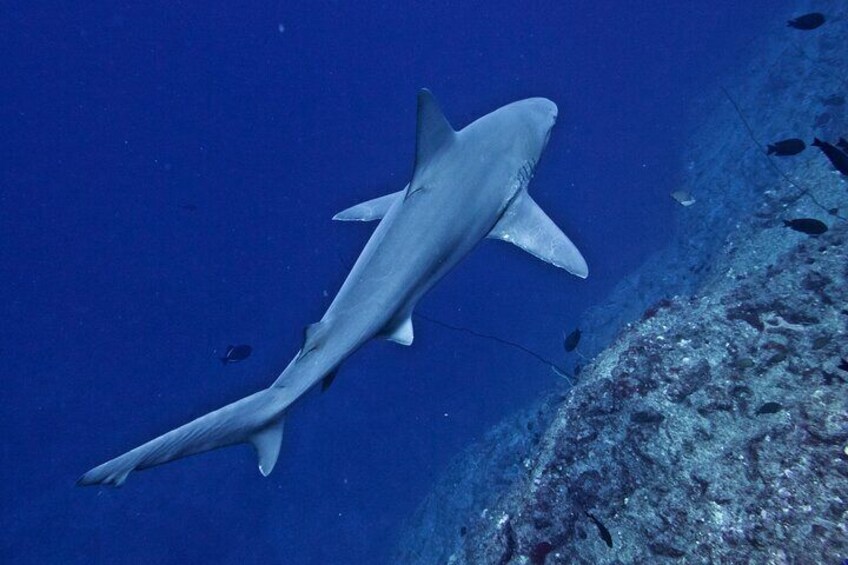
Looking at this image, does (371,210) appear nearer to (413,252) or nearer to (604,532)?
(413,252)

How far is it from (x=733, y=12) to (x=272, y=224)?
60.5m

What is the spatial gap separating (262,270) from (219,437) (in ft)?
174

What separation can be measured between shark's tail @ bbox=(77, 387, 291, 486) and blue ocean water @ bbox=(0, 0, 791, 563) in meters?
0.62

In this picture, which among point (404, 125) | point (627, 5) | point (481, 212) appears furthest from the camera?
point (404, 125)

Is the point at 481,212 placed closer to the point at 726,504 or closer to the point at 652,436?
the point at 652,436

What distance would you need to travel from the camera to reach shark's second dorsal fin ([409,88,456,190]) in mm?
4113

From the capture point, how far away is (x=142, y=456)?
3227mm

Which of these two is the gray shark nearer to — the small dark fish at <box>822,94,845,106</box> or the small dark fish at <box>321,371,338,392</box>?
the small dark fish at <box>321,371,338,392</box>

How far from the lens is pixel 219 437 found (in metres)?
3.52

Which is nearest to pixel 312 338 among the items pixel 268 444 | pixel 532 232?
pixel 268 444

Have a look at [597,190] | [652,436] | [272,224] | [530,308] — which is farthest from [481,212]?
[272,224]

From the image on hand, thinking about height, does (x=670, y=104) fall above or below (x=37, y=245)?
below

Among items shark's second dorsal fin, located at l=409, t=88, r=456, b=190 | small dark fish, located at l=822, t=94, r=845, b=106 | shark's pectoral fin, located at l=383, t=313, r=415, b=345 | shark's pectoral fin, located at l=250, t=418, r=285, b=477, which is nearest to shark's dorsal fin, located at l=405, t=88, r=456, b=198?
shark's second dorsal fin, located at l=409, t=88, r=456, b=190

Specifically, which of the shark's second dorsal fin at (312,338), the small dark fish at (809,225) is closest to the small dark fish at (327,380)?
the shark's second dorsal fin at (312,338)
